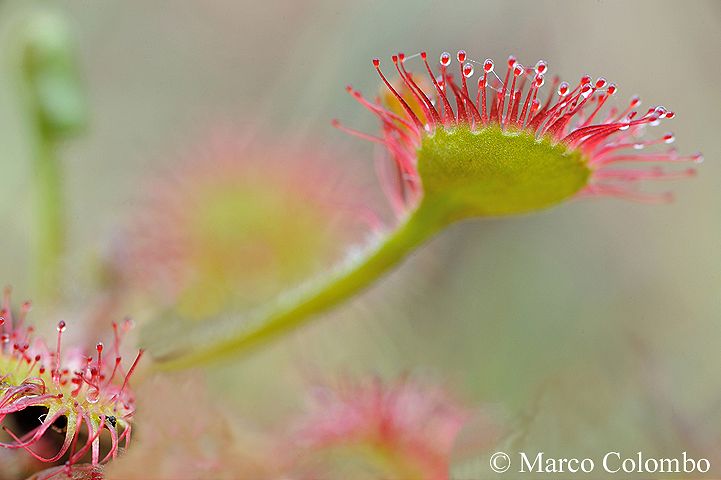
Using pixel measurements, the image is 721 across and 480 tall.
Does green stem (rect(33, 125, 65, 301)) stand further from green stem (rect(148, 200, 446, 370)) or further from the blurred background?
green stem (rect(148, 200, 446, 370))

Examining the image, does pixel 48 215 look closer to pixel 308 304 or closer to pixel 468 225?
pixel 308 304

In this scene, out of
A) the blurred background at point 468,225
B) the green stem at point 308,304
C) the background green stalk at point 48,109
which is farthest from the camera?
the background green stalk at point 48,109

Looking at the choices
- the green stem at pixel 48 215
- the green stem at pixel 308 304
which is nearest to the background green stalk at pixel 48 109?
the green stem at pixel 48 215

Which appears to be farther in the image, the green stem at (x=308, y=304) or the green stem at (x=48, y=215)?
the green stem at (x=48, y=215)

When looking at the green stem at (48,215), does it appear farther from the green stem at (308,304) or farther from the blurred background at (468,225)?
the green stem at (308,304)

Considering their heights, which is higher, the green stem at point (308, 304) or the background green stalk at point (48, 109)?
the background green stalk at point (48, 109)

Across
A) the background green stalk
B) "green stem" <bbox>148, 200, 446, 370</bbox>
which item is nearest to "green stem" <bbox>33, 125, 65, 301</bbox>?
the background green stalk
